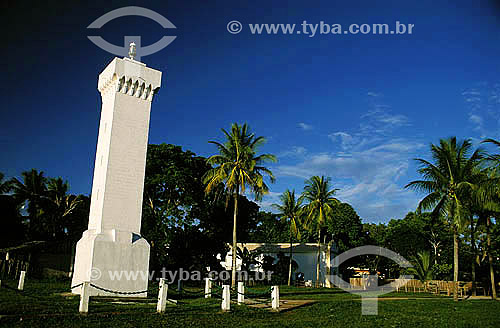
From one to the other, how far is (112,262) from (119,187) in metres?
3.38

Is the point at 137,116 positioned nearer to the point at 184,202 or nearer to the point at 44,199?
the point at 184,202

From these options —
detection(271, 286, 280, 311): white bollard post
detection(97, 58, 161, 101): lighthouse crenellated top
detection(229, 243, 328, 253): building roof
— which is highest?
detection(97, 58, 161, 101): lighthouse crenellated top

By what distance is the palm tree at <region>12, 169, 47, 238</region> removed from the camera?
3928cm

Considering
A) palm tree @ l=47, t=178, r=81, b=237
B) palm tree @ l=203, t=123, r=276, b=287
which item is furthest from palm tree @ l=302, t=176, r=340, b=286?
palm tree @ l=47, t=178, r=81, b=237

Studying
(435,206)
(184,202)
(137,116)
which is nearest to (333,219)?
(184,202)

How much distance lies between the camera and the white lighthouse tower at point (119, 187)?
18516 millimetres

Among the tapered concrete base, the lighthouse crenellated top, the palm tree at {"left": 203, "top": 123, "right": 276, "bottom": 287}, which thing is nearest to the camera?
the tapered concrete base

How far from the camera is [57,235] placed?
41.5 m

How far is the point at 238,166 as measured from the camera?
91.0ft

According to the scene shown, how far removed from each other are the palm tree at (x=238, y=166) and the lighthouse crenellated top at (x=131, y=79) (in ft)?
25.7

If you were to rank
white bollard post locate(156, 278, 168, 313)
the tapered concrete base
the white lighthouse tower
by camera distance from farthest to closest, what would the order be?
the white lighthouse tower → the tapered concrete base → white bollard post locate(156, 278, 168, 313)

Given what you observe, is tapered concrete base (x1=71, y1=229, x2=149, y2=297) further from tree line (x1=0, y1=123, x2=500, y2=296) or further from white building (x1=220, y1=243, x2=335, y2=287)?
white building (x1=220, y1=243, x2=335, y2=287)
